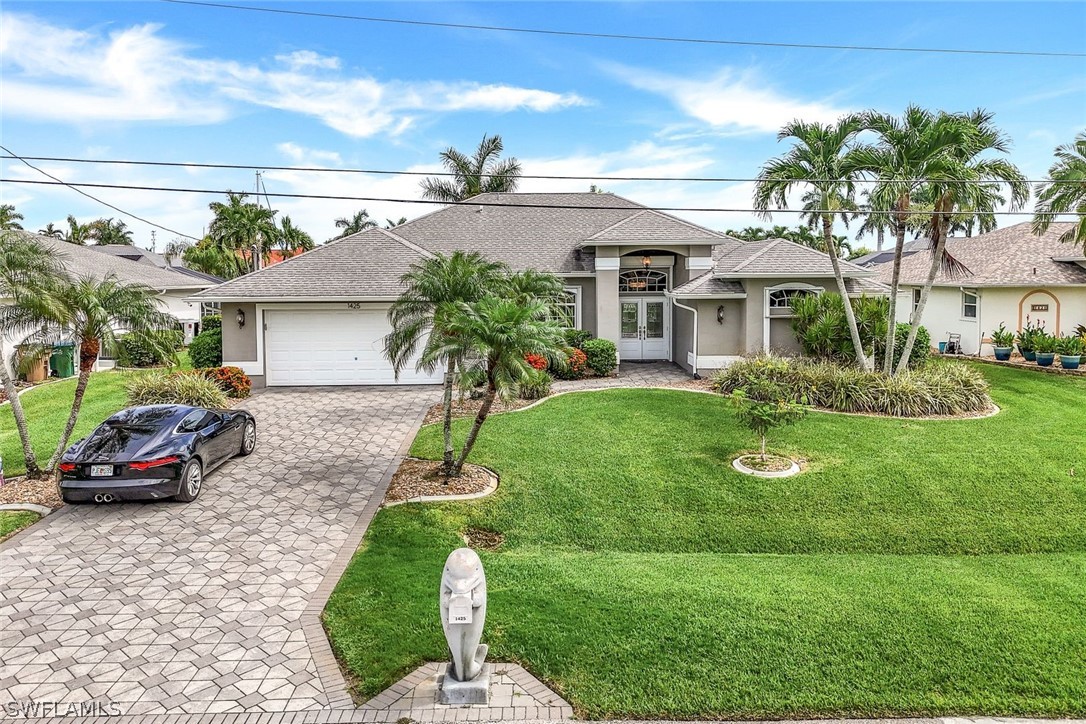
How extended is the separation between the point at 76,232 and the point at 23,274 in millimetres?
53323

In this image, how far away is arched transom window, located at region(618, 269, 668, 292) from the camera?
21.1m

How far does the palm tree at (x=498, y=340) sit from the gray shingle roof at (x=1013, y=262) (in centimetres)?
1707

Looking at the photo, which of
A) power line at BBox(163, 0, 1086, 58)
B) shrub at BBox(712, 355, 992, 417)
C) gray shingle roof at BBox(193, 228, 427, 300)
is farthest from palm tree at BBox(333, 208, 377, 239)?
shrub at BBox(712, 355, 992, 417)

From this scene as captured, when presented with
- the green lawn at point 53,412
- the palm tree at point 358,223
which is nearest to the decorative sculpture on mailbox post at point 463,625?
the green lawn at point 53,412

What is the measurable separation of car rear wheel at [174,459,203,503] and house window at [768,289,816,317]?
→ 48.1 ft

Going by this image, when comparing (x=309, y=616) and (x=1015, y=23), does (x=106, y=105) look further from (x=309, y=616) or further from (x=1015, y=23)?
(x=1015, y=23)

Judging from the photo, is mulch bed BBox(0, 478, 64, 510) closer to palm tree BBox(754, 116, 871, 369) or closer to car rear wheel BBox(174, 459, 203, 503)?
car rear wheel BBox(174, 459, 203, 503)

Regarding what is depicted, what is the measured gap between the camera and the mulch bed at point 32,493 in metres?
9.52

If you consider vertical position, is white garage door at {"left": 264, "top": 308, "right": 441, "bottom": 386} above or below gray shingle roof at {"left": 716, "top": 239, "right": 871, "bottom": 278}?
below

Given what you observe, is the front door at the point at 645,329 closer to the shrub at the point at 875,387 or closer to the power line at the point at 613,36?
the shrub at the point at 875,387

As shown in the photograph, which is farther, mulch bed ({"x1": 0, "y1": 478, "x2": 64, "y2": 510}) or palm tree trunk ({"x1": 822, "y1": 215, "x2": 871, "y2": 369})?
palm tree trunk ({"x1": 822, "y1": 215, "x2": 871, "y2": 369})

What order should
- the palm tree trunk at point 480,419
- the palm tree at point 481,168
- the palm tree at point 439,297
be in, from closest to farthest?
the palm tree trunk at point 480,419 → the palm tree at point 439,297 → the palm tree at point 481,168

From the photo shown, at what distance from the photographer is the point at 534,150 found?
20500 mm

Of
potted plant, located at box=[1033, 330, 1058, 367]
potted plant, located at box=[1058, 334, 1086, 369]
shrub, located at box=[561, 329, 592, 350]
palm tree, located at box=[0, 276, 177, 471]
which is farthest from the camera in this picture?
potted plant, located at box=[1033, 330, 1058, 367]
